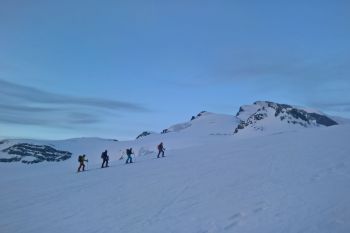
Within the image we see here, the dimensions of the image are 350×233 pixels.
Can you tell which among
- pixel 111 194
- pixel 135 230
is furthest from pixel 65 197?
pixel 135 230

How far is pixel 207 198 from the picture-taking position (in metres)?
17.7

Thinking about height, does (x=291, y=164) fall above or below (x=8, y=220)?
above

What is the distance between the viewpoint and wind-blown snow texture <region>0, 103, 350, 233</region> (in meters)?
13.7

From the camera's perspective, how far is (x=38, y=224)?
683 inches

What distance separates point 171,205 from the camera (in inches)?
682

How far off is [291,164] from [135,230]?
451 inches

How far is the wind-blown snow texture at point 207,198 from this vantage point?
13.7 metres

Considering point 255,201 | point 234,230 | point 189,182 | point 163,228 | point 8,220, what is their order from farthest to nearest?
1. point 189,182
2. point 8,220
3. point 255,201
4. point 163,228
5. point 234,230

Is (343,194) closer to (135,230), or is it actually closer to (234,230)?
(234,230)

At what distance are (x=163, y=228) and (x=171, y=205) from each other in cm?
292

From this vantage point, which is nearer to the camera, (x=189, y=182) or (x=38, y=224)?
(x=38, y=224)

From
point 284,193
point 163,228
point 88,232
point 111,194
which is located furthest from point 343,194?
point 111,194

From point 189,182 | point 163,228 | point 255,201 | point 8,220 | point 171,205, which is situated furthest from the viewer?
point 189,182

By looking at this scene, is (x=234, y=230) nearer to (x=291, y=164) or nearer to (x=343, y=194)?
(x=343, y=194)
